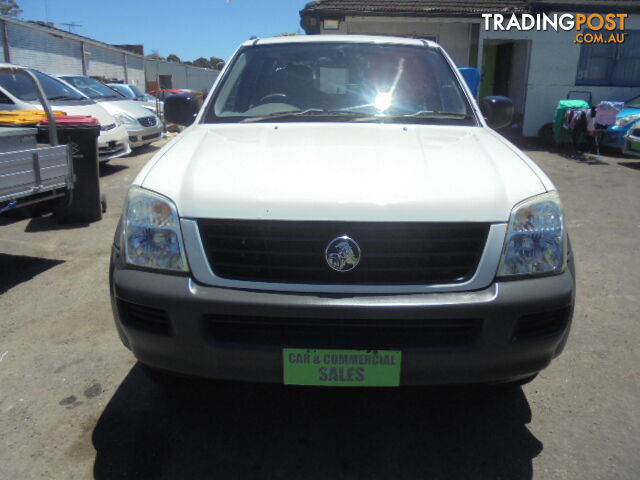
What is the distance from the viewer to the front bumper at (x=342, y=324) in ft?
6.42

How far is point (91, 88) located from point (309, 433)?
10900 millimetres

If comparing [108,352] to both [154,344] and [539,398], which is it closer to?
[154,344]

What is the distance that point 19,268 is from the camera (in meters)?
4.63

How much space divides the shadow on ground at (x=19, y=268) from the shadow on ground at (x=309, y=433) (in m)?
1.96

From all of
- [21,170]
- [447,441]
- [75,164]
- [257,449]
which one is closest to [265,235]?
[257,449]

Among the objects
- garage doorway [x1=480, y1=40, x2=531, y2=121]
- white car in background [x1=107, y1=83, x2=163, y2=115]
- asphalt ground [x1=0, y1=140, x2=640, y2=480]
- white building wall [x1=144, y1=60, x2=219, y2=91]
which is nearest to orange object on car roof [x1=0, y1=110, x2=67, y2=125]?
asphalt ground [x1=0, y1=140, x2=640, y2=480]

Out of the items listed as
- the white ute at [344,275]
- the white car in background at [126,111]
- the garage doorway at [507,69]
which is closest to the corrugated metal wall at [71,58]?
the white car in background at [126,111]

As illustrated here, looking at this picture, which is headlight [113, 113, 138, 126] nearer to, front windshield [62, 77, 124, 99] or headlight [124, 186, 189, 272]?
front windshield [62, 77, 124, 99]

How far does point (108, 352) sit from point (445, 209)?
2163mm

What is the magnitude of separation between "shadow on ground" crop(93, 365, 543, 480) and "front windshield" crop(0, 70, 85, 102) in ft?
23.4

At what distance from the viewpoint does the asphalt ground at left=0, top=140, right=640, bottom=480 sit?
2277 mm

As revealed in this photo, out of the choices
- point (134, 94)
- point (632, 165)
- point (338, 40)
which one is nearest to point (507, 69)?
point (632, 165)

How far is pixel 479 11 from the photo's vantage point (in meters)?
13.6

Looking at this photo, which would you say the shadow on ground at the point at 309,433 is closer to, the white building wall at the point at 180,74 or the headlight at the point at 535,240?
the headlight at the point at 535,240
